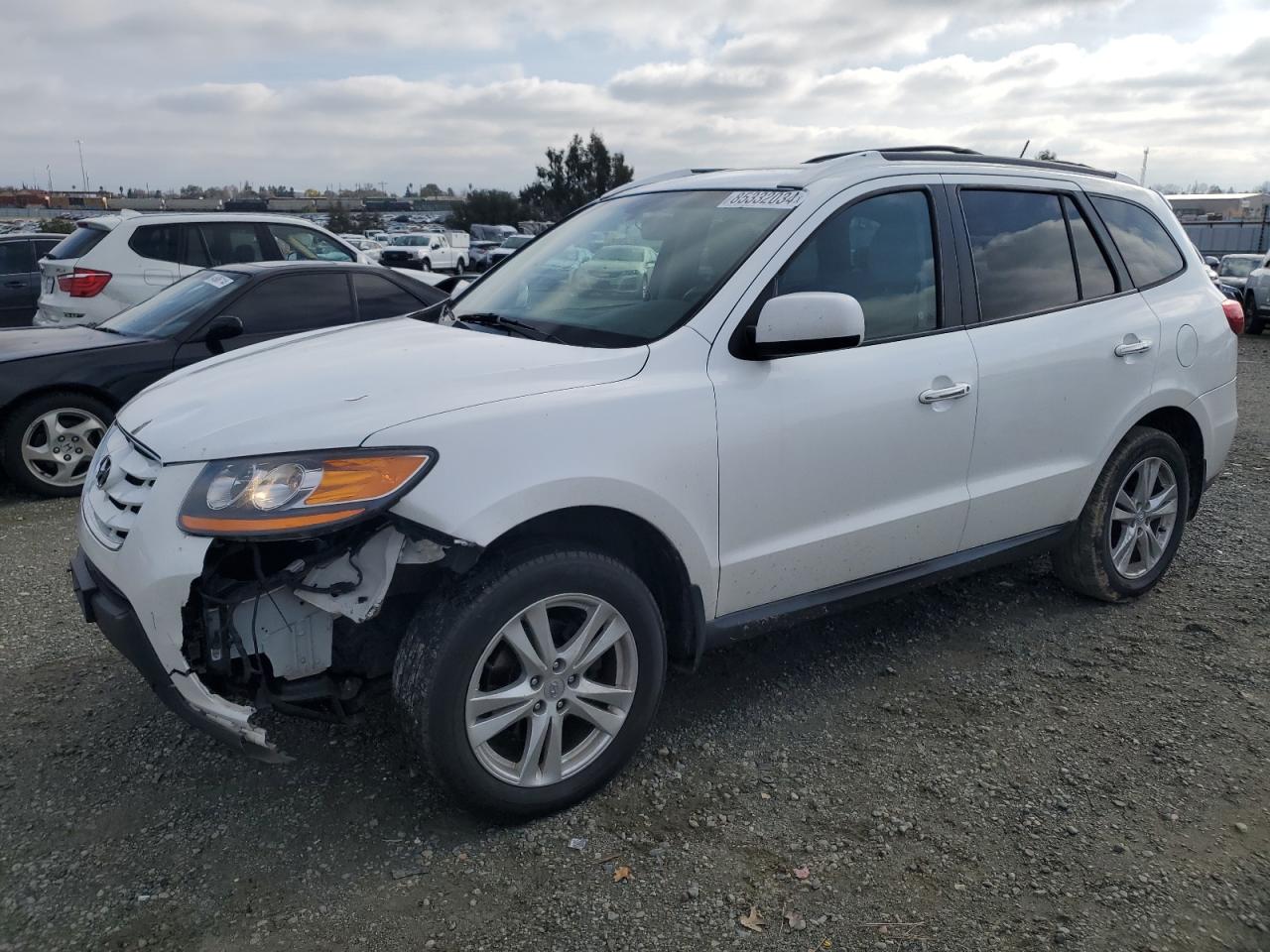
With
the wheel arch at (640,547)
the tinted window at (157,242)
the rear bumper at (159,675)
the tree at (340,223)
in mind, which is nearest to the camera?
the rear bumper at (159,675)

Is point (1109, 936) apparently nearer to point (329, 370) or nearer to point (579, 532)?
point (579, 532)

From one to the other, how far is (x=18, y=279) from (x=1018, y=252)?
12.4 metres

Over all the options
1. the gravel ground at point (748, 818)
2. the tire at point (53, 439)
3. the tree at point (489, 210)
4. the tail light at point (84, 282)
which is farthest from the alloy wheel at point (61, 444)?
the tree at point (489, 210)

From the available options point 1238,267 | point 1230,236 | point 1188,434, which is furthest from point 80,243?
point 1230,236

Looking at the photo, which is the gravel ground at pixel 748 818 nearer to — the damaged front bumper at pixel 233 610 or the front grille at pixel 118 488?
the damaged front bumper at pixel 233 610

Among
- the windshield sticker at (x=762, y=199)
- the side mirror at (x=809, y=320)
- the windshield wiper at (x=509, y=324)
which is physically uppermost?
the windshield sticker at (x=762, y=199)

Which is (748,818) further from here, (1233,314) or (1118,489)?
(1233,314)

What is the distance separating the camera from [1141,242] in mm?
4305

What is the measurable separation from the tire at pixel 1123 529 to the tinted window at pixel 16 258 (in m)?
12.6

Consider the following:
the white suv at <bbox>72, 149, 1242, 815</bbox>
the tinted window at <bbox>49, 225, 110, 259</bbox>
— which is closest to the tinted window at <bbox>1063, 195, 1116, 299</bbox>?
the white suv at <bbox>72, 149, 1242, 815</bbox>

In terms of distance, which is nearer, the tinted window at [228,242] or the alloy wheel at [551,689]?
the alloy wheel at [551,689]

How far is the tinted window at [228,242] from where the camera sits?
909cm

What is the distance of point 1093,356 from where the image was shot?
388 cm

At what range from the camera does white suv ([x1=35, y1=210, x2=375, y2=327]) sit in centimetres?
854
